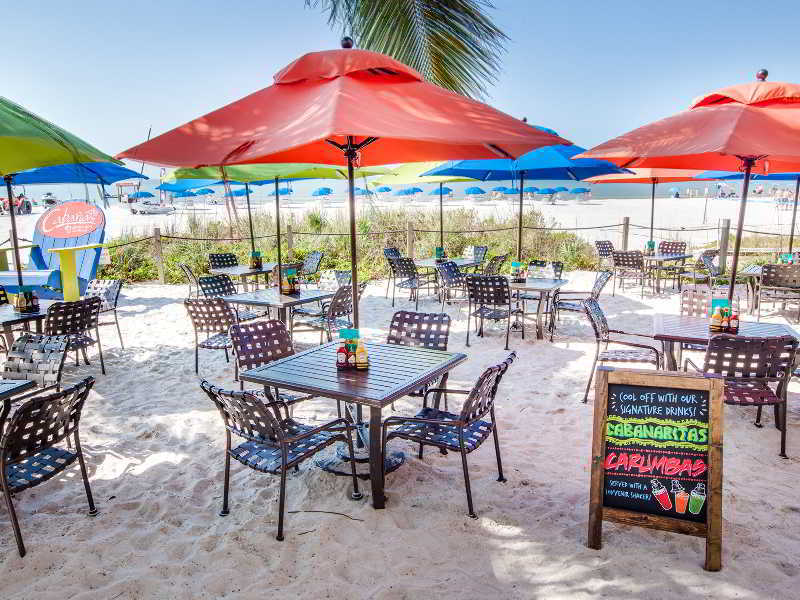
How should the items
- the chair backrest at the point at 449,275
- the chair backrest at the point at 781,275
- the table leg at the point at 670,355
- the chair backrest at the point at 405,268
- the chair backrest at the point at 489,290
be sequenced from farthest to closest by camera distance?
the chair backrest at the point at 405,268 < the chair backrest at the point at 449,275 < the chair backrest at the point at 781,275 < the chair backrest at the point at 489,290 < the table leg at the point at 670,355

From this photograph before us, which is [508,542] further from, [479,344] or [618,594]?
[479,344]

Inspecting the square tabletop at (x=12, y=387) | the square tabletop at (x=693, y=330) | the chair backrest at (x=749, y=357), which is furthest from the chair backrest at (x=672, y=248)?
the square tabletop at (x=12, y=387)

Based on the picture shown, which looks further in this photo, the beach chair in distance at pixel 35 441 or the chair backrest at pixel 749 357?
the chair backrest at pixel 749 357

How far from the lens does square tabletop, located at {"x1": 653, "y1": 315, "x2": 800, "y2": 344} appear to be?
165 inches

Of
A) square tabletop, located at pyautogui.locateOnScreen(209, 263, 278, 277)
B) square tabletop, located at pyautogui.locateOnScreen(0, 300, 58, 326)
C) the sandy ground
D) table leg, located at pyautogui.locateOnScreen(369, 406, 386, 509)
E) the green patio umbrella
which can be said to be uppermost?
the green patio umbrella

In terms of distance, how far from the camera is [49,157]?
8.96 feet

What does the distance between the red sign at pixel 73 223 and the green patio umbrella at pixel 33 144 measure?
8.13 m

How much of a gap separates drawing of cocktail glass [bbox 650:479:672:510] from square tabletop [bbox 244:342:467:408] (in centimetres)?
128

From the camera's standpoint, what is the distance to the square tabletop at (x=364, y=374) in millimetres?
3033

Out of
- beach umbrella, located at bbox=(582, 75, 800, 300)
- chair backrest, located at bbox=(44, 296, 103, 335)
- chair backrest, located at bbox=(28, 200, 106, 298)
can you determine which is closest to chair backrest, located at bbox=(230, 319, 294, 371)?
chair backrest, located at bbox=(44, 296, 103, 335)

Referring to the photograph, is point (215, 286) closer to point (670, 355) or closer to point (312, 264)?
point (312, 264)

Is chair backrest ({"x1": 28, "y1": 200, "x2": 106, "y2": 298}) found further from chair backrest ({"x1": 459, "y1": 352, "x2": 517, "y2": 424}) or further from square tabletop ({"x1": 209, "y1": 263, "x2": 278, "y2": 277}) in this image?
chair backrest ({"x1": 459, "y1": 352, "x2": 517, "y2": 424})

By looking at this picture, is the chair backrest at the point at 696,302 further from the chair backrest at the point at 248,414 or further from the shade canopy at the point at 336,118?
the chair backrest at the point at 248,414

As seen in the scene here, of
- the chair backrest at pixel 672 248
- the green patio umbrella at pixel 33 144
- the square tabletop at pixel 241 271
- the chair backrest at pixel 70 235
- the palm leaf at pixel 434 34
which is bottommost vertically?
the square tabletop at pixel 241 271
